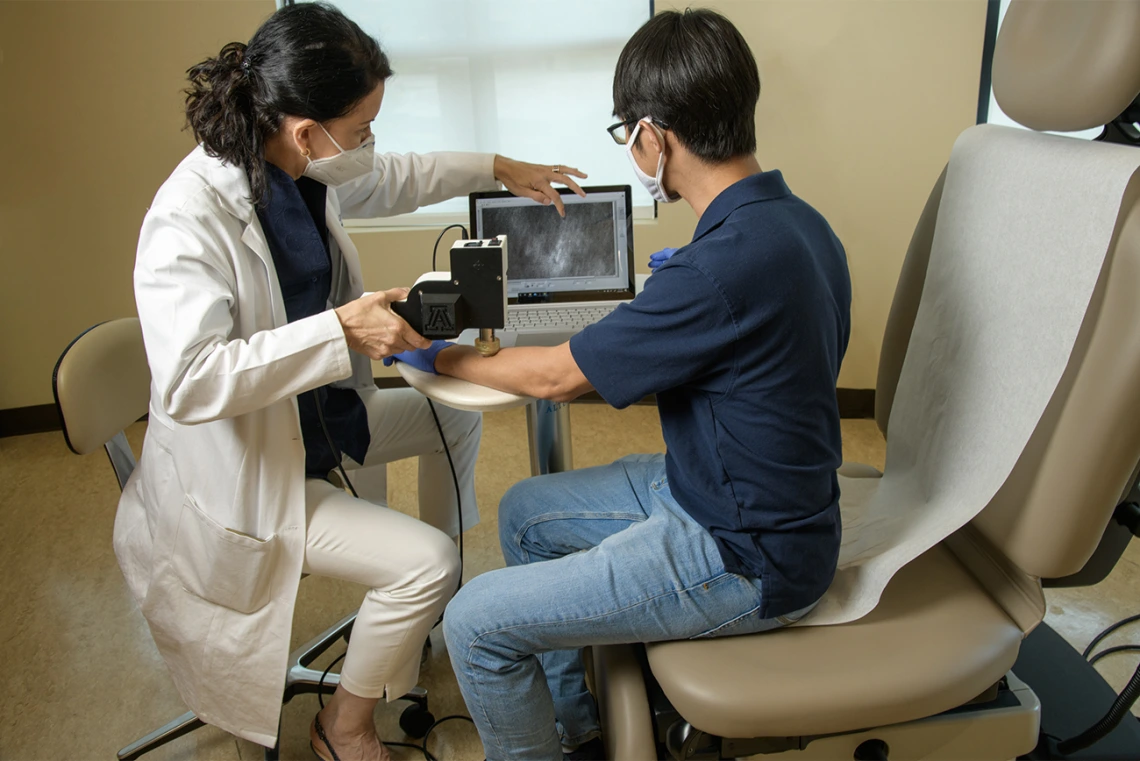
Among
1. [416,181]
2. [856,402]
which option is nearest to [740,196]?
[416,181]

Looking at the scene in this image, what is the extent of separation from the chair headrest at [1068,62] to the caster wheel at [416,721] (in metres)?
1.35

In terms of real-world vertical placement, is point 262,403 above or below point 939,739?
above

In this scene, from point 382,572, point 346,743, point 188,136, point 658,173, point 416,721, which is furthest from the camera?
point 188,136

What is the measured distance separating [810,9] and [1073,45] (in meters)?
1.55

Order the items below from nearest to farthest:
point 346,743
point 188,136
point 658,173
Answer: point 658,173 → point 346,743 → point 188,136

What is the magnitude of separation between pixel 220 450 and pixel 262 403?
0.14 metres

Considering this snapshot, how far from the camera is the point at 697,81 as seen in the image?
1.04m

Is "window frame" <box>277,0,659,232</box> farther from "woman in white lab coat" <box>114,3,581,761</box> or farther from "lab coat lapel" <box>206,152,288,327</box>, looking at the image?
"lab coat lapel" <box>206,152,288,327</box>

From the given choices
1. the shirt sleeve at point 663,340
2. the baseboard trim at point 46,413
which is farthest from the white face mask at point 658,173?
the baseboard trim at point 46,413

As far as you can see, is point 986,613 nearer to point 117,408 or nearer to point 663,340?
point 663,340

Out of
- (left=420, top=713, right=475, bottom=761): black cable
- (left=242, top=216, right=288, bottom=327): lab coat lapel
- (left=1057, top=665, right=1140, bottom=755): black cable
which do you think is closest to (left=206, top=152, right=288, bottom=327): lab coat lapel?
(left=242, top=216, right=288, bottom=327): lab coat lapel

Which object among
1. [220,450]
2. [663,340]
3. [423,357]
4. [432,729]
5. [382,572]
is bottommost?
[432,729]

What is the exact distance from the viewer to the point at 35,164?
2543 millimetres

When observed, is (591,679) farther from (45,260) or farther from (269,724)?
(45,260)
